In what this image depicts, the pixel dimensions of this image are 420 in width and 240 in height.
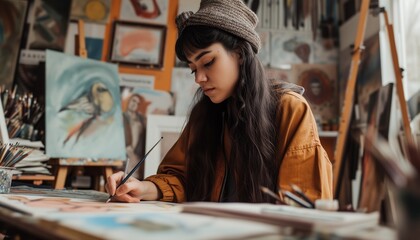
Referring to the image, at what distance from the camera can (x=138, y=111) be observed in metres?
2.63

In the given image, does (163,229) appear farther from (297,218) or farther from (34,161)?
(34,161)

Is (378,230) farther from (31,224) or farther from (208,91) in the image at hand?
(208,91)

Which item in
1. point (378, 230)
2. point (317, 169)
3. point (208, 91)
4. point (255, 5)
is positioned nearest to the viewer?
point (378, 230)

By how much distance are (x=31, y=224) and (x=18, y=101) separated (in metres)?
1.87

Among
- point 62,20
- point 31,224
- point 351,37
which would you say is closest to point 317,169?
point 31,224

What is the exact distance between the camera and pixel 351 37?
2.76 m

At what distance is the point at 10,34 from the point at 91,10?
21.5 inches

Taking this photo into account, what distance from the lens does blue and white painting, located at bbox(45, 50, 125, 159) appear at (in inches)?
83.8

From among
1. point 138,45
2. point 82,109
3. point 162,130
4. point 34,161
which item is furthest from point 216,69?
point 138,45

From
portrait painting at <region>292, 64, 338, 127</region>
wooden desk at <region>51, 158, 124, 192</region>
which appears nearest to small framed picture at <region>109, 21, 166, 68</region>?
wooden desk at <region>51, 158, 124, 192</region>

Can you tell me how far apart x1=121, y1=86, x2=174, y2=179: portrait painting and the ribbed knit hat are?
151 centimetres

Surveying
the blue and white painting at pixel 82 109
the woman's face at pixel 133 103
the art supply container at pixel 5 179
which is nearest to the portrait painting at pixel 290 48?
the woman's face at pixel 133 103

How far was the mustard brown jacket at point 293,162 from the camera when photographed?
0.92 m

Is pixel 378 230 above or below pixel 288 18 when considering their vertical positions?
below
